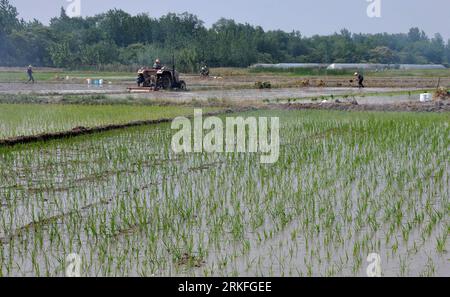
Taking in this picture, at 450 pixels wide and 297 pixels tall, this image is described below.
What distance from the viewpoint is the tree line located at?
31.5m

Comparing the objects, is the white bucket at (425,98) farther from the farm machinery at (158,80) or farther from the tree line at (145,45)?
the tree line at (145,45)

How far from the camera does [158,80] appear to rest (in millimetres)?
19453

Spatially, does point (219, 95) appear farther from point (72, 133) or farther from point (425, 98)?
point (72, 133)

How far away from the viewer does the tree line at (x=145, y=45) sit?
31500 mm

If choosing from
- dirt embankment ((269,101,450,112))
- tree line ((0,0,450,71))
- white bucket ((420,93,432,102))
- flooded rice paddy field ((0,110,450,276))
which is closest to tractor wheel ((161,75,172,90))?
dirt embankment ((269,101,450,112))

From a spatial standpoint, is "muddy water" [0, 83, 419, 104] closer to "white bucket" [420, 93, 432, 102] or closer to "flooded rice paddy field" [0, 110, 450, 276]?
"white bucket" [420, 93, 432, 102]

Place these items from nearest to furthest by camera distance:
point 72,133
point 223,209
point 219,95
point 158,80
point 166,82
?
1. point 223,209
2. point 72,133
3. point 219,95
4. point 158,80
5. point 166,82

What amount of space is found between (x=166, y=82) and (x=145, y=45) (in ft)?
53.0

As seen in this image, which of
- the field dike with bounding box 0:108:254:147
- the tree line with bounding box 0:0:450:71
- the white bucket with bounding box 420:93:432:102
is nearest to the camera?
the field dike with bounding box 0:108:254:147

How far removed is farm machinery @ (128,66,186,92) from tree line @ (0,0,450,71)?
8.09 m

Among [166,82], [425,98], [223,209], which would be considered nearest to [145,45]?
[166,82]

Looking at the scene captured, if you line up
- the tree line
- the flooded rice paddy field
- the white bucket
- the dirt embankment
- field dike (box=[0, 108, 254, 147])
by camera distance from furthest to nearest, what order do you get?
the tree line, the white bucket, the dirt embankment, field dike (box=[0, 108, 254, 147]), the flooded rice paddy field

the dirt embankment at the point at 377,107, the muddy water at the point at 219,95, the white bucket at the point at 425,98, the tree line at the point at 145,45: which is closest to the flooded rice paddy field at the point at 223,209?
the dirt embankment at the point at 377,107
